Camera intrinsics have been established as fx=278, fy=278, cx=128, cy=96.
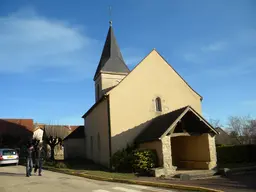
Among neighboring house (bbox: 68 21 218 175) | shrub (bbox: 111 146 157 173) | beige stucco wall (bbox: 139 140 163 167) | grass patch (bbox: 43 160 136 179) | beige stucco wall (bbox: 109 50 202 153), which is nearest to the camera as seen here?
grass patch (bbox: 43 160 136 179)

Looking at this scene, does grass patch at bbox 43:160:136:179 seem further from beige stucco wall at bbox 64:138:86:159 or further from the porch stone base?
beige stucco wall at bbox 64:138:86:159

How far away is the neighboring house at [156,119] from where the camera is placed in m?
17.4

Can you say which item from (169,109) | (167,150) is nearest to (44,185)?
(167,150)

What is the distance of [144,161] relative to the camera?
16672 millimetres

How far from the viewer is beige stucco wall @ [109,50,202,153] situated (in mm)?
19975

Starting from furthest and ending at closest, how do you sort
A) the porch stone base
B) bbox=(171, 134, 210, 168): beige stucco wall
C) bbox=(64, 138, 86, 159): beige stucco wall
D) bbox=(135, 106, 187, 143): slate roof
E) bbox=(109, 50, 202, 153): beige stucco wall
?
1. bbox=(64, 138, 86, 159): beige stucco wall
2. bbox=(109, 50, 202, 153): beige stucco wall
3. bbox=(171, 134, 210, 168): beige stucco wall
4. bbox=(135, 106, 187, 143): slate roof
5. the porch stone base

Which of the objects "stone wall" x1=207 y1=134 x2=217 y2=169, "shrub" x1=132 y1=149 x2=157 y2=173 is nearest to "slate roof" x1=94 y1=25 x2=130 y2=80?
"shrub" x1=132 y1=149 x2=157 y2=173

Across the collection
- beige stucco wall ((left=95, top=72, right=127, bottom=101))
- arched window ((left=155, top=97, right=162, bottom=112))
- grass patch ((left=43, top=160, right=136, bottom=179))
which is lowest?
grass patch ((left=43, top=160, right=136, bottom=179))

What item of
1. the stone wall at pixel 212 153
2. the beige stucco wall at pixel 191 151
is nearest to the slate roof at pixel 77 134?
the beige stucco wall at pixel 191 151

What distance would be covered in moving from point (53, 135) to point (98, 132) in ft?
38.4

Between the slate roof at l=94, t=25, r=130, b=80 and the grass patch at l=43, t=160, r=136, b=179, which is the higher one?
the slate roof at l=94, t=25, r=130, b=80

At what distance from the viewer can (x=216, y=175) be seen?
15.4m

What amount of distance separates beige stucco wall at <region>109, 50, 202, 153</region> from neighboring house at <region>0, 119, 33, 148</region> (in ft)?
80.5

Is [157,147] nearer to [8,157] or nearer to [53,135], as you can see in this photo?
[8,157]
